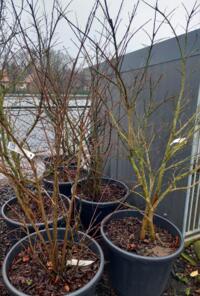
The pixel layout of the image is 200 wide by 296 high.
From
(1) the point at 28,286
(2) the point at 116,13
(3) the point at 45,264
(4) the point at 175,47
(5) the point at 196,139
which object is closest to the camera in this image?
(1) the point at 28,286

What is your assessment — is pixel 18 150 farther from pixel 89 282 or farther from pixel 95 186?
pixel 95 186

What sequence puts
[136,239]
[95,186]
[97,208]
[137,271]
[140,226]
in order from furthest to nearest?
[95,186] → [97,208] → [140,226] → [136,239] → [137,271]

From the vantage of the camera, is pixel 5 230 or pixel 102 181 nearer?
pixel 5 230

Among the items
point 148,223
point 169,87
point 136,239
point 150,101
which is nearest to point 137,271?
point 136,239

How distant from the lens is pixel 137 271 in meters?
1.62

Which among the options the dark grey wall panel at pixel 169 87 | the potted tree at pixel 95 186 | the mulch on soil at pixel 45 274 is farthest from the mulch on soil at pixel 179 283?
the potted tree at pixel 95 186

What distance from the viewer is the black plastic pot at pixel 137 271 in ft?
5.12

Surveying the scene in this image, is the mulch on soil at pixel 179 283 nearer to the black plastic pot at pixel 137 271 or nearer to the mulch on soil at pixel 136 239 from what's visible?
the black plastic pot at pixel 137 271

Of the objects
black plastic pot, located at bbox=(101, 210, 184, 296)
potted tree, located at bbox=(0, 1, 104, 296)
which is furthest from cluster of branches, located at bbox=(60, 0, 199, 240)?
potted tree, located at bbox=(0, 1, 104, 296)

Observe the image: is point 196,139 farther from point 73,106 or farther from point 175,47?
point 73,106

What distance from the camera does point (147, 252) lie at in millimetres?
1708

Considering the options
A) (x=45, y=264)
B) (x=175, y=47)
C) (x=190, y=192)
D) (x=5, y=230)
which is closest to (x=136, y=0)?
(x=175, y=47)

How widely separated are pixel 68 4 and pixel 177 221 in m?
2.02

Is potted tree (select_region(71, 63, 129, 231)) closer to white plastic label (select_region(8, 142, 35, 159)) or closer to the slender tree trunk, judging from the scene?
the slender tree trunk
